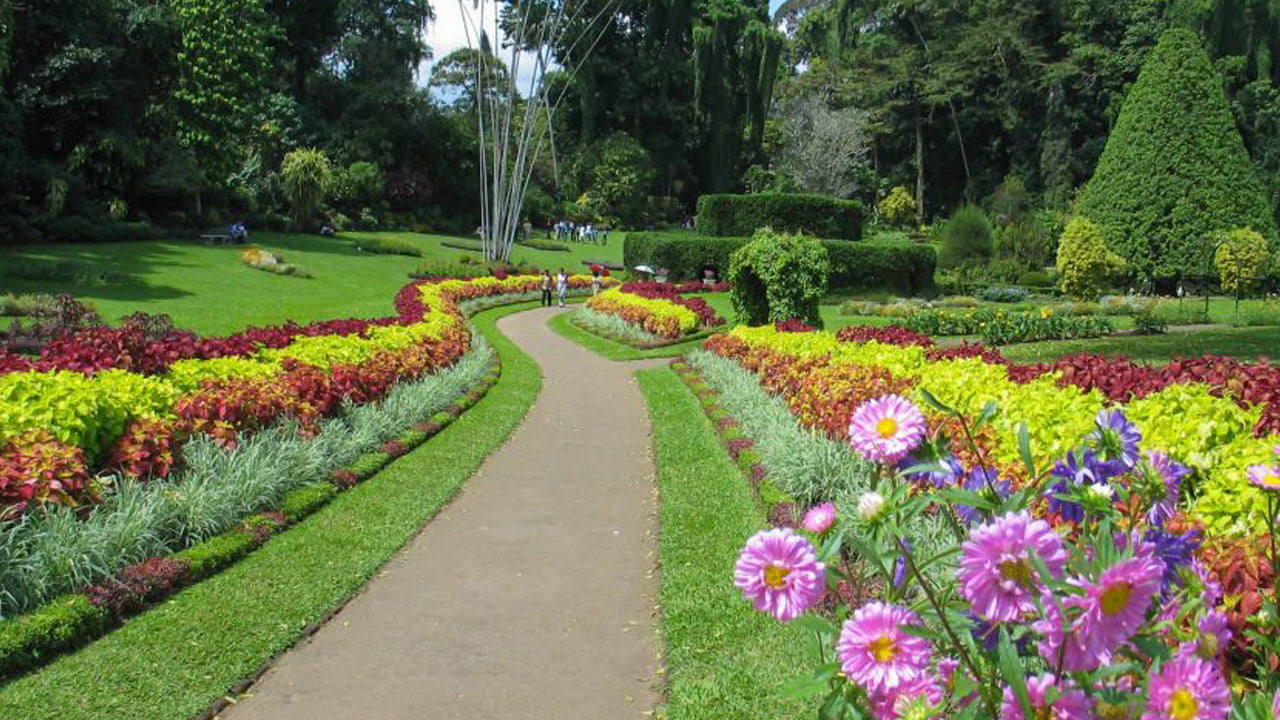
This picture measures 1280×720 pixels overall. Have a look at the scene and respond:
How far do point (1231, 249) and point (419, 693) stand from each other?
28.6 m

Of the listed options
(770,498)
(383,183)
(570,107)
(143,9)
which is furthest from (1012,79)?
(770,498)

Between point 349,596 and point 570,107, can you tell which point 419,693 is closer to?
point 349,596

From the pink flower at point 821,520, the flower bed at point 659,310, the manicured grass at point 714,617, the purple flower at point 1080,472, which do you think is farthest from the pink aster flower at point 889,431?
the flower bed at point 659,310

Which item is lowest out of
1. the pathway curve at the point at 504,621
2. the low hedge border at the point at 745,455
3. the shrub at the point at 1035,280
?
the pathway curve at the point at 504,621

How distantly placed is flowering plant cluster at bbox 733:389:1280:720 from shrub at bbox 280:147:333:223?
38468 millimetres

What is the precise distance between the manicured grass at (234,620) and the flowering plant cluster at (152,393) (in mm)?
971

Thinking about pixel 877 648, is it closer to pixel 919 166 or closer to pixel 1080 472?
pixel 1080 472

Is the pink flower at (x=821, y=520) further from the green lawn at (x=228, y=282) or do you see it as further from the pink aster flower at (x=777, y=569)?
the green lawn at (x=228, y=282)

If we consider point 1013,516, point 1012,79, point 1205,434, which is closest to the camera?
point 1013,516

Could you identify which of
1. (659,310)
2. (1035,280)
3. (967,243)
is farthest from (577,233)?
(659,310)

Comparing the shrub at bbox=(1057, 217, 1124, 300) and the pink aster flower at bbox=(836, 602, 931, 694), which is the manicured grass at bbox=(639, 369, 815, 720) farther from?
the shrub at bbox=(1057, 217, 1124, 300)

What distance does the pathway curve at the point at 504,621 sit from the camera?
4148 mm

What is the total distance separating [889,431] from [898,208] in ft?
166

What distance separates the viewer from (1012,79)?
49.0 m
